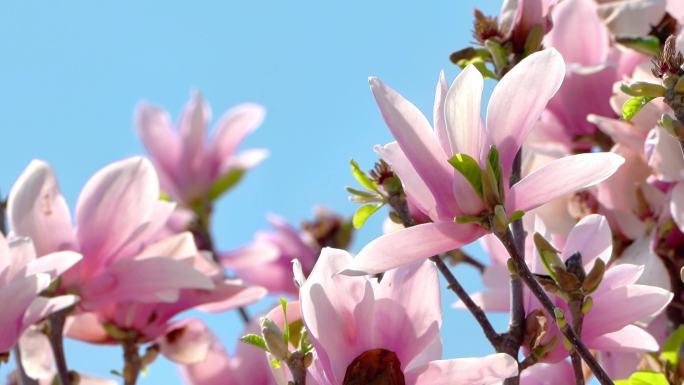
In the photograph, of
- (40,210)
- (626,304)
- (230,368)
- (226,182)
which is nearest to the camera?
(626,304)

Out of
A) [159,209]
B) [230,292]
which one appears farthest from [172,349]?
[159,209]

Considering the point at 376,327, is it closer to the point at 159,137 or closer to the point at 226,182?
the point at 226,182

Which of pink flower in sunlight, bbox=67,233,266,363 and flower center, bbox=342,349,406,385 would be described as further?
pink flower in sunlight, bbox=67,233,266,363

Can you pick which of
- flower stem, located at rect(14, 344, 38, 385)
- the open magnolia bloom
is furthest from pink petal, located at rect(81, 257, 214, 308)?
the open magnolia bloom

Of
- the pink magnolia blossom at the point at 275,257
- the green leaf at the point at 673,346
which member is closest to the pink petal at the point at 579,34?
the green leaf at the point at 673,346

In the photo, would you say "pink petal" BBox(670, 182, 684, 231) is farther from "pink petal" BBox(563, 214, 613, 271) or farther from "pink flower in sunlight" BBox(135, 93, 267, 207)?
"pink flower in sunlight" BBox(135, 93, 267, 207)

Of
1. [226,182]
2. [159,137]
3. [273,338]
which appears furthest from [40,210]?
[159,137]

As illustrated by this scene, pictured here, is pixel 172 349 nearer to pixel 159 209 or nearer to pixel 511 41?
pixel 159 209
